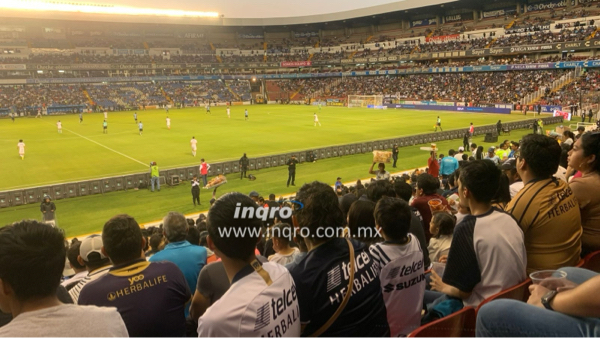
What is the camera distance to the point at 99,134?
139 feet

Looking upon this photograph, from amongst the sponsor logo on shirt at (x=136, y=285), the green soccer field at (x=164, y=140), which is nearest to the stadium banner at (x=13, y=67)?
the green soccer field at (x=164, y=140)

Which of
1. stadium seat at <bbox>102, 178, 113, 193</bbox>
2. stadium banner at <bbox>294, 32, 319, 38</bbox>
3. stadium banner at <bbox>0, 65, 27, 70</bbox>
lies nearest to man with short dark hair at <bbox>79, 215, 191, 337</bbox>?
stadium seat at <bbox>102, 178, 113, 193</bbox>

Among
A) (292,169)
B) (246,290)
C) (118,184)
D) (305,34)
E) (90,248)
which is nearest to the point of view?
(246,290)

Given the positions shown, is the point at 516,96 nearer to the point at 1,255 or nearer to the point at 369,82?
the point at 369,82

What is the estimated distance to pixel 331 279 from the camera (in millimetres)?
3400

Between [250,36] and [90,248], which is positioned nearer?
[90,248]

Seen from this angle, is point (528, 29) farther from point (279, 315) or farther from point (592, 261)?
point (279, 315)

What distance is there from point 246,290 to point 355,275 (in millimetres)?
1057

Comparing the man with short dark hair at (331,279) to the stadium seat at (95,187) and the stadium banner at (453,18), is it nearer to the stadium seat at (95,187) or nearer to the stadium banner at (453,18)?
the stadium seat at (95,187)

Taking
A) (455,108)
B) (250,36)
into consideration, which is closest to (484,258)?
(455,108)

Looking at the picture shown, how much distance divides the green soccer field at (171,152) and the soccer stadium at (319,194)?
210mm

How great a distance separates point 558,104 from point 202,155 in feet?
161

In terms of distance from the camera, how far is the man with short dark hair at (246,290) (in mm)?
2789

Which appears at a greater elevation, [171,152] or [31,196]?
[171,152]
